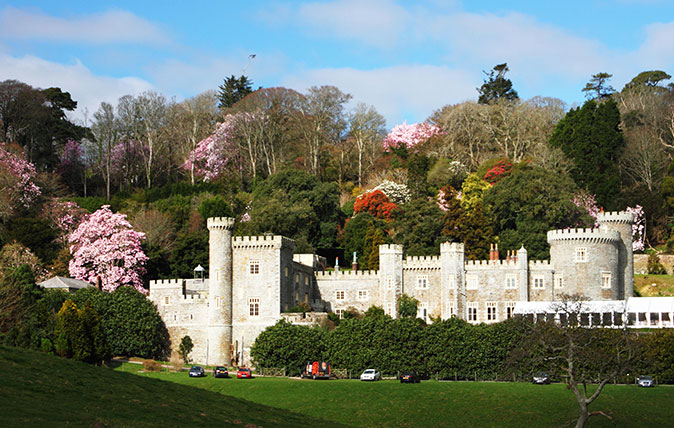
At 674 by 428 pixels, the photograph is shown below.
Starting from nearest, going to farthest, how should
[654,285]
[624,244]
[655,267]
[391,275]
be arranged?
[391,275] < [624,244] < [654,285] < [655,267]

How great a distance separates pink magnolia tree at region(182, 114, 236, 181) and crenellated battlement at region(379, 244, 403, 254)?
34.4 m

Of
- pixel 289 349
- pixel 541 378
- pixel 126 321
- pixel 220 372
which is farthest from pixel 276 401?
pixel 126 321

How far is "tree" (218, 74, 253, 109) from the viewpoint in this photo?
136 metres


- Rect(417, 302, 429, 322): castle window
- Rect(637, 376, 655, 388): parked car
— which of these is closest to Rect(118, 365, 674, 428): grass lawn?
Rect(637, 376, 655, 388): parked car

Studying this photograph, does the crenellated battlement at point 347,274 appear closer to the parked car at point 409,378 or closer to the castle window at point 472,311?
the castle window at point 472,311

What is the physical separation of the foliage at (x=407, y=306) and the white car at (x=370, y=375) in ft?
39.3

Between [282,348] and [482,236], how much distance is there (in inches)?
962

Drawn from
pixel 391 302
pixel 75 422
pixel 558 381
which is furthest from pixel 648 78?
pixel 75 422

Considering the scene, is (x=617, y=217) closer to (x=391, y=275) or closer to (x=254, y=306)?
(x=391, y=275)

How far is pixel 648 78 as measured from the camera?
13788cm

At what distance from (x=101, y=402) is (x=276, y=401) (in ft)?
68.0

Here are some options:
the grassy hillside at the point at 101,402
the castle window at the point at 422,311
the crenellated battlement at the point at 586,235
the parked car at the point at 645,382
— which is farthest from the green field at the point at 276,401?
the crenellated battlement at the point at 586,235

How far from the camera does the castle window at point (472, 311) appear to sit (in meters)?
80.9

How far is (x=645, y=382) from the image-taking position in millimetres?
63062
